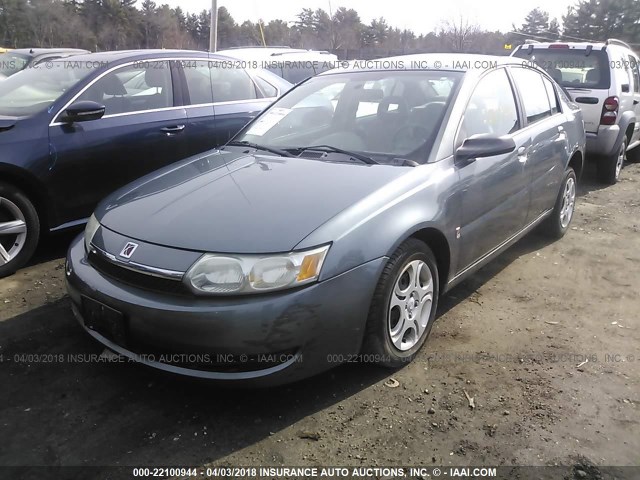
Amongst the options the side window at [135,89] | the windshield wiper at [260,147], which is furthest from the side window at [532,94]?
the side window at [135,89]

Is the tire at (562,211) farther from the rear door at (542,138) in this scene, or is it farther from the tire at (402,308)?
the tire at (402,308)

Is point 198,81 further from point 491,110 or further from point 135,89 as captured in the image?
point 491,110

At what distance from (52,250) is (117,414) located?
257 cm

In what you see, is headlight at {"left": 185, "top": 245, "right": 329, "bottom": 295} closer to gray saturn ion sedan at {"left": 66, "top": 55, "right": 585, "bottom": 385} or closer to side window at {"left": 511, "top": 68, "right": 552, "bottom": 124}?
gray saturn ion sedan at {"left": 66, "top": 55, "right": 585, "bottom": 385}

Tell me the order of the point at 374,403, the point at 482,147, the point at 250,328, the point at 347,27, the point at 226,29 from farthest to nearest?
1. the point at 226,29
2. the point at 347,27
3. the point at 482,147
4. the point at 374,403
5. the point at 250,328

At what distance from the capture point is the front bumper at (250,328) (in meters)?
2.36

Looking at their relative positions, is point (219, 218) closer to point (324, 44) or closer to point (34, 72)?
point (34, 72)

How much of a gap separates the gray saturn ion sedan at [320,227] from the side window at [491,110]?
0.05 feet

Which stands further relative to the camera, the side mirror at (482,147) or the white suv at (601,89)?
the white suv at (601,89)

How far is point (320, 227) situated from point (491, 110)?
189 centimetres

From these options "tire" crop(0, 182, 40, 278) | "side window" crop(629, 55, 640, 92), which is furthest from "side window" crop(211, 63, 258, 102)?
"side window" crop(629, 55, 640, 92)

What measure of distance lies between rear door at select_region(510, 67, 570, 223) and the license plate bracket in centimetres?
291

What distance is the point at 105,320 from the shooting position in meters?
2.62

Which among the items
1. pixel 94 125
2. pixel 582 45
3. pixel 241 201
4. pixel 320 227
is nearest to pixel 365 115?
pixel 241 201
